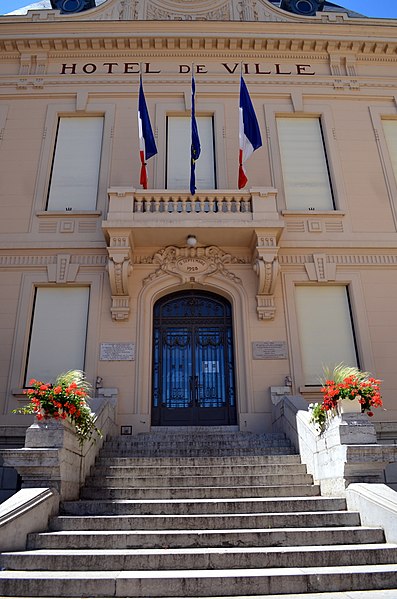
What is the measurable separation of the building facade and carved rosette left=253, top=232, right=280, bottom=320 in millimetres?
32

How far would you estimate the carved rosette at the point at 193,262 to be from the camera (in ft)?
37.0

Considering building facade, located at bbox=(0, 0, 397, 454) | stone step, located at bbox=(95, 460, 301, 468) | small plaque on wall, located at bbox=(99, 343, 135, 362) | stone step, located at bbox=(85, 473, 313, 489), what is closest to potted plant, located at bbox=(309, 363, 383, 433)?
stone step, located at bbox=(85, 473, 313, 489)

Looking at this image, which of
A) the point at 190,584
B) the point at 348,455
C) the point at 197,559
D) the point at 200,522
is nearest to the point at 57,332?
the point at 200,522

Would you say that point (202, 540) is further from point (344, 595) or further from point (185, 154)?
point (185, 154)

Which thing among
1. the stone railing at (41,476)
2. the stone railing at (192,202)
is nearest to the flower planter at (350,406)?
the stone railing at (41,476)

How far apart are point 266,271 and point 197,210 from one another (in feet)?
6.75

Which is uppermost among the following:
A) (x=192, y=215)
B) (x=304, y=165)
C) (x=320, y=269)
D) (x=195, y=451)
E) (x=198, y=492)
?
(x=304, y=165)

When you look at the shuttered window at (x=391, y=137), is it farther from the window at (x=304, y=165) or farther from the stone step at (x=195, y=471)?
the stone step at (x=195, y=471)

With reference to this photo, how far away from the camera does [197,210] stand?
1095cm

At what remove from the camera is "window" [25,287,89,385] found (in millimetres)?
10578

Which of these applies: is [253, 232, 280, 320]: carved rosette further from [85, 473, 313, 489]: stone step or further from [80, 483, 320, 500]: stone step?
[80, 483, 320, 500]: stone step

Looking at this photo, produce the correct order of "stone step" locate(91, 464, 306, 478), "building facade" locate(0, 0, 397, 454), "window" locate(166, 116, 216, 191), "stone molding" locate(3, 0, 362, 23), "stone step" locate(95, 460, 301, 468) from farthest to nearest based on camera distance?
"stone molding" locate(3, 0, 362, 23)
"window" locate(166, 116, 216, 191)
"building facade" locate(0, 0, 397, 454)
"stone step" locate(95, 460, 301, 468)
"stone step" locate(91, 464, 306, 478)

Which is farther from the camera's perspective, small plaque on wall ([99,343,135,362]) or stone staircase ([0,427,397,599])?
small plaque on wall ([99,343,135,362])

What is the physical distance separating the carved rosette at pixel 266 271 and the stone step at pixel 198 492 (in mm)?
4891
